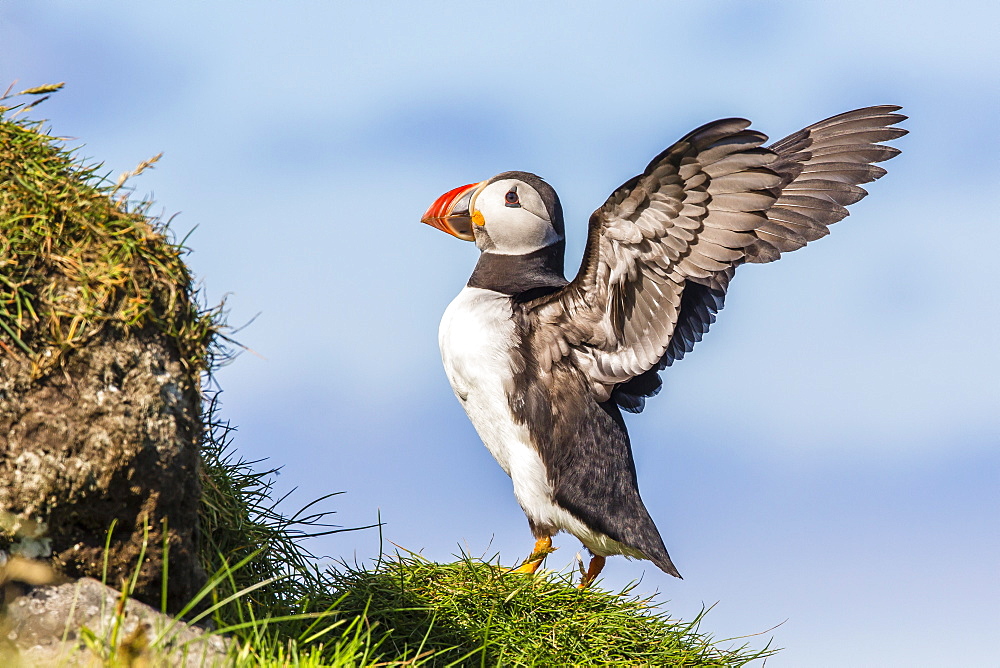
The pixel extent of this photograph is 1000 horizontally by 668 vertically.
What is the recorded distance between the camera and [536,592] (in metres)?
5.43

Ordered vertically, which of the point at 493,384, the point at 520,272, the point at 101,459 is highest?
the point at 520,272

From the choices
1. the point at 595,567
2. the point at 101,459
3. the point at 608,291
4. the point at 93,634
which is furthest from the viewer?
the point at 595,567

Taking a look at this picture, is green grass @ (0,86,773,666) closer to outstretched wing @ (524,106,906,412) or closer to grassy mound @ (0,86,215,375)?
grassy mound @ (0,86,215,375)

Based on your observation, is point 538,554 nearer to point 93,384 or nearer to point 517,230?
point 517,230

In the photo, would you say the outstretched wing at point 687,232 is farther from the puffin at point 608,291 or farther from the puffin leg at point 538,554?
the puffin leg at point 538,554

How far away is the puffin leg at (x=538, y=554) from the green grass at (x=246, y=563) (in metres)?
0.12

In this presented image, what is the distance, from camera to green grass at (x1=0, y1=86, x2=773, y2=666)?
3.54 m

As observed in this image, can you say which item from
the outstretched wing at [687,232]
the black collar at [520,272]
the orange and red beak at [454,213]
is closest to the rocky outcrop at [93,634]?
the outstretched wing at [687,232]

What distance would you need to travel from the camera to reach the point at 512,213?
6.16 m

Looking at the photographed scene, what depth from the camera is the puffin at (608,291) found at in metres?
4.96

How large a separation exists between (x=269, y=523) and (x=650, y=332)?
7.66ft

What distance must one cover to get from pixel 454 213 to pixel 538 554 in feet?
7.45

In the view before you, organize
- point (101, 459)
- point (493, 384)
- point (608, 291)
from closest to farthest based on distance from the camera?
point (101, 459), point (608, 291), point (493, 384)

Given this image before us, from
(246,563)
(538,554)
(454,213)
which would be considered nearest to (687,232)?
(454,213)
